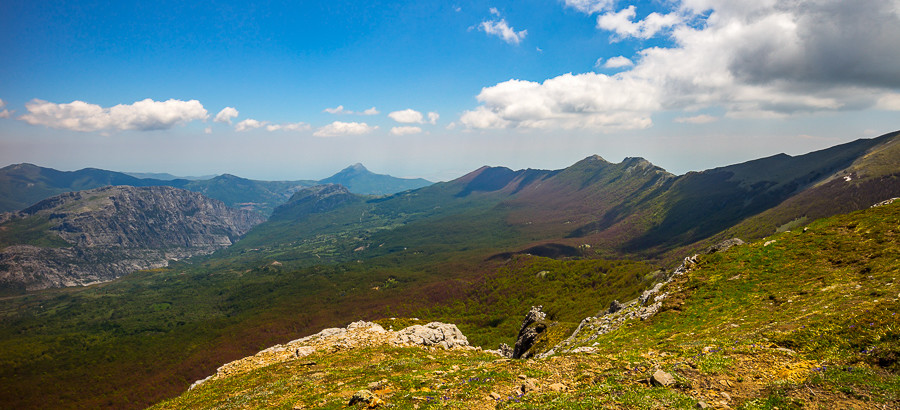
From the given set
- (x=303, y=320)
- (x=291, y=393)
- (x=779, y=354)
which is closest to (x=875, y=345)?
(x=779, y=354)

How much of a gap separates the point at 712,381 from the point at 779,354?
5.06m

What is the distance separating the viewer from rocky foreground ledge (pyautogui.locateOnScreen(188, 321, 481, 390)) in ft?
119

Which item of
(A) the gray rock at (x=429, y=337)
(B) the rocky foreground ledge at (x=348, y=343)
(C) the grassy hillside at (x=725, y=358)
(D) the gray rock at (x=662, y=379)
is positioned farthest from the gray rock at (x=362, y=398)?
(A) the gray rock at (x=429, y=337)

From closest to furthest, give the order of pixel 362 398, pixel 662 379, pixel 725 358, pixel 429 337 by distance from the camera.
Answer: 1. pixel 662 379
2. pixel 725 358
3. pixel 362 398
4. pixel 429 337

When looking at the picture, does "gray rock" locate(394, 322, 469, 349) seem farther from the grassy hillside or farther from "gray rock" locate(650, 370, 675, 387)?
"gray rock" locate(650, 370, 675, 387)

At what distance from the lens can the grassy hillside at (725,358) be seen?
13.7 meters

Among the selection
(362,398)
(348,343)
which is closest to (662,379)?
(362,398)

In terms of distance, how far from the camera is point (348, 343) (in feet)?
129

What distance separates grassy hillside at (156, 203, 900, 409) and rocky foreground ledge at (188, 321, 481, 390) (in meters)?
2.60

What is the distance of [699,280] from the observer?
33.9 m

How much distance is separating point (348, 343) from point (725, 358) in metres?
36.1

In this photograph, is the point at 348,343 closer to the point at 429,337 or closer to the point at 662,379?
the point at 429,337

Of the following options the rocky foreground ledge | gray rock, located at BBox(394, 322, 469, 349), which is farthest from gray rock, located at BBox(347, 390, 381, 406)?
gray rock, located at BBox(394, 322, 469, 349)

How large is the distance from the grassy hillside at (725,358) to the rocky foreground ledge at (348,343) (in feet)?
8.55
